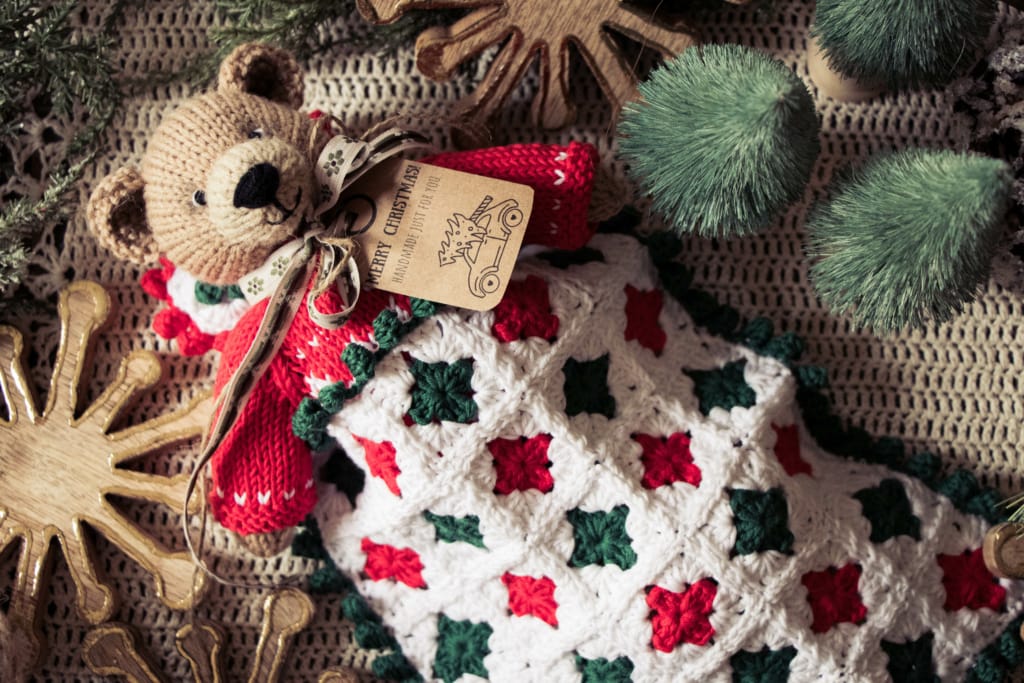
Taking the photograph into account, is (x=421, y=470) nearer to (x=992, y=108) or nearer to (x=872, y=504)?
(x=872, y=504)

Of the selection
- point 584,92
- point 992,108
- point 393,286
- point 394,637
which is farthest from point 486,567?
point 992,108

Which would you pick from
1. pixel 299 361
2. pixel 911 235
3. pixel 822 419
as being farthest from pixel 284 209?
pixel 822 419

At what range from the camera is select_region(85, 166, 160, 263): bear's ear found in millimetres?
861

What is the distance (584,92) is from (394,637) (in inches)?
27.7

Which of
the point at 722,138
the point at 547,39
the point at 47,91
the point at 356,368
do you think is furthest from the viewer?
the point at 47,91

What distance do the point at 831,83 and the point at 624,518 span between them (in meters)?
0.58

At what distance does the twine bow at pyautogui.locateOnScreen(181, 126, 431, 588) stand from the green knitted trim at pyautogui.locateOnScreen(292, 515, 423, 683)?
218 millimetres

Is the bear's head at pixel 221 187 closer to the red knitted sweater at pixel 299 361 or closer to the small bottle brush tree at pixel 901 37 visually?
the red knitted sweater at pixel 299 361

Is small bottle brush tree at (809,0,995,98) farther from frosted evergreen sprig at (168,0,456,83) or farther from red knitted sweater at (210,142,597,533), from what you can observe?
frosted evergreen sprig at (168,0,456,83)

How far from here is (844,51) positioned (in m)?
0.90

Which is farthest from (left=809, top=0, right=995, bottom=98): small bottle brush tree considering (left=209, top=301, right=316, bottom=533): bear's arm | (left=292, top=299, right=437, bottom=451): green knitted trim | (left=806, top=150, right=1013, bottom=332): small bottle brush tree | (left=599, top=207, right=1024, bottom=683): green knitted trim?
(left=209, top=301, right=316, bottom=533): bear's arm

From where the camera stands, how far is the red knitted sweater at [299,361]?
→ 34.4 inches

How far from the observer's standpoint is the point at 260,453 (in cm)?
91

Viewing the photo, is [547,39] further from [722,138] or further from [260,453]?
[260,453]
